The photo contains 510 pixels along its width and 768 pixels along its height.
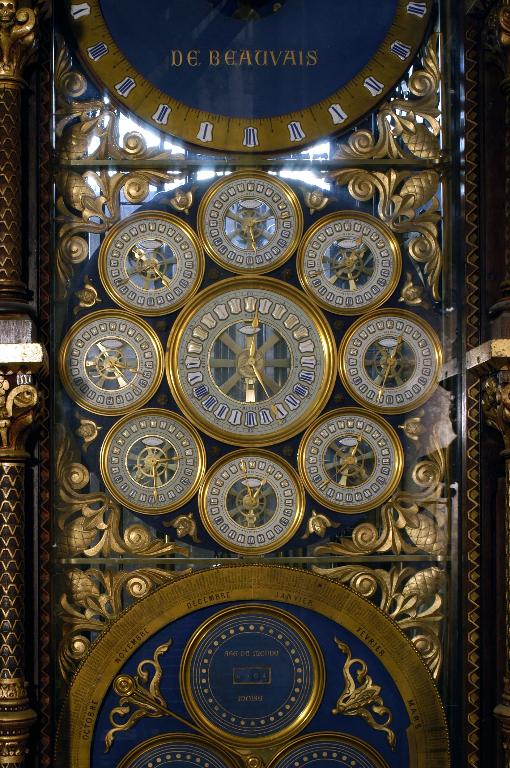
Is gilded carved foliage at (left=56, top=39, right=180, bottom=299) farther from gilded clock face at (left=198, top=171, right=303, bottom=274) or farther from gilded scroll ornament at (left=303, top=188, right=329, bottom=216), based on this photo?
gilded scroll ornament at (left=303, top=188, right=329, bottom=216)

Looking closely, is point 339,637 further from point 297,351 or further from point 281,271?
point 281,271

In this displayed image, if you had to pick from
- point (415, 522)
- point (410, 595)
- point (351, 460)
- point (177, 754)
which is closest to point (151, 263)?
point (351, 460)

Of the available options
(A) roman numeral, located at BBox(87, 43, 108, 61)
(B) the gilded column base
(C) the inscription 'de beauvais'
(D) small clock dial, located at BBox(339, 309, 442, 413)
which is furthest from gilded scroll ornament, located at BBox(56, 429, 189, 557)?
(C) the inscription 'de beauvais'

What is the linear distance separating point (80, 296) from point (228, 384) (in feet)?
2.65

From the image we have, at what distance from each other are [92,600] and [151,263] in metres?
1.59

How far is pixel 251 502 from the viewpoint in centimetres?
613

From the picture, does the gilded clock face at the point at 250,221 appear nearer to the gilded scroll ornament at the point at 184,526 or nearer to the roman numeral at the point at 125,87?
the roman numeral at the point at 125,87

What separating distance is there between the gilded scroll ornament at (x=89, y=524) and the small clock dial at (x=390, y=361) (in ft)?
3.73

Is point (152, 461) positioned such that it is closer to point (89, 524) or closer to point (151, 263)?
point (89, 524)

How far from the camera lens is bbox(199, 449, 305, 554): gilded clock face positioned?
20.1 ft

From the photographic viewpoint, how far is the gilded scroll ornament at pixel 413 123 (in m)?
6.37

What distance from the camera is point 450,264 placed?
6352 millimetres

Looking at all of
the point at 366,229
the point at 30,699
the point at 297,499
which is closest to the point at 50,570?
the point at 30,699

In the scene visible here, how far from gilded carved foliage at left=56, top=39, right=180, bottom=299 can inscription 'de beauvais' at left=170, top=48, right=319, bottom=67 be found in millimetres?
470
